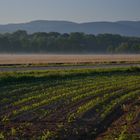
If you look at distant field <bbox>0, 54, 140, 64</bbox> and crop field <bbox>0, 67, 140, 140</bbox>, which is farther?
distant field <bbox>0, 54, 140, 64</bbox>

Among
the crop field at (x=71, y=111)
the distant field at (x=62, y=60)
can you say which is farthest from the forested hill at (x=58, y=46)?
the crop field at (x=71, y=111)

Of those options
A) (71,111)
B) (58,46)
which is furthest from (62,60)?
(58,46)

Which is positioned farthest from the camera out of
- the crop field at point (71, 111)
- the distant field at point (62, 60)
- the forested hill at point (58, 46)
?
the forested hill at point (58, 46)

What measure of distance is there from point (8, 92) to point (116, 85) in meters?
6.85

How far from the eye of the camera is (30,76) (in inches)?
1375

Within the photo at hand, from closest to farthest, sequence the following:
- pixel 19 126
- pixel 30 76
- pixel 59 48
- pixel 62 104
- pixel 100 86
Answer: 1. pixel 19 126
2. pixel 62 104
3. pixel 100 86
4. pixel 30 76
5. pixel 59 48

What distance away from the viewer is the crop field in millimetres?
15406

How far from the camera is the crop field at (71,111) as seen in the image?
15.4 meters

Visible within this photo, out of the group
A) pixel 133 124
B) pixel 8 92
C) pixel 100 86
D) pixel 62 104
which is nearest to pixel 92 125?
pixel 133 124

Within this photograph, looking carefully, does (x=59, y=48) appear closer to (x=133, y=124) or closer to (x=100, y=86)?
(x=100, y=86)

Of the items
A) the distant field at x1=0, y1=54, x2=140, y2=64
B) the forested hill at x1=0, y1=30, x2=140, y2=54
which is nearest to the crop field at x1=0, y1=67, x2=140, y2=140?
the distant field at x1=0, y1=54, x2=140, y2=64

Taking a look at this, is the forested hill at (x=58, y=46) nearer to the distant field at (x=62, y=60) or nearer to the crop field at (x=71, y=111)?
the distant field at (x=62, y=60)

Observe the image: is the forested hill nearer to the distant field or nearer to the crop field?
the distant field

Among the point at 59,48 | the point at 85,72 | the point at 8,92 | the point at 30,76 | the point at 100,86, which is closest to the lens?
the point at 8,92
